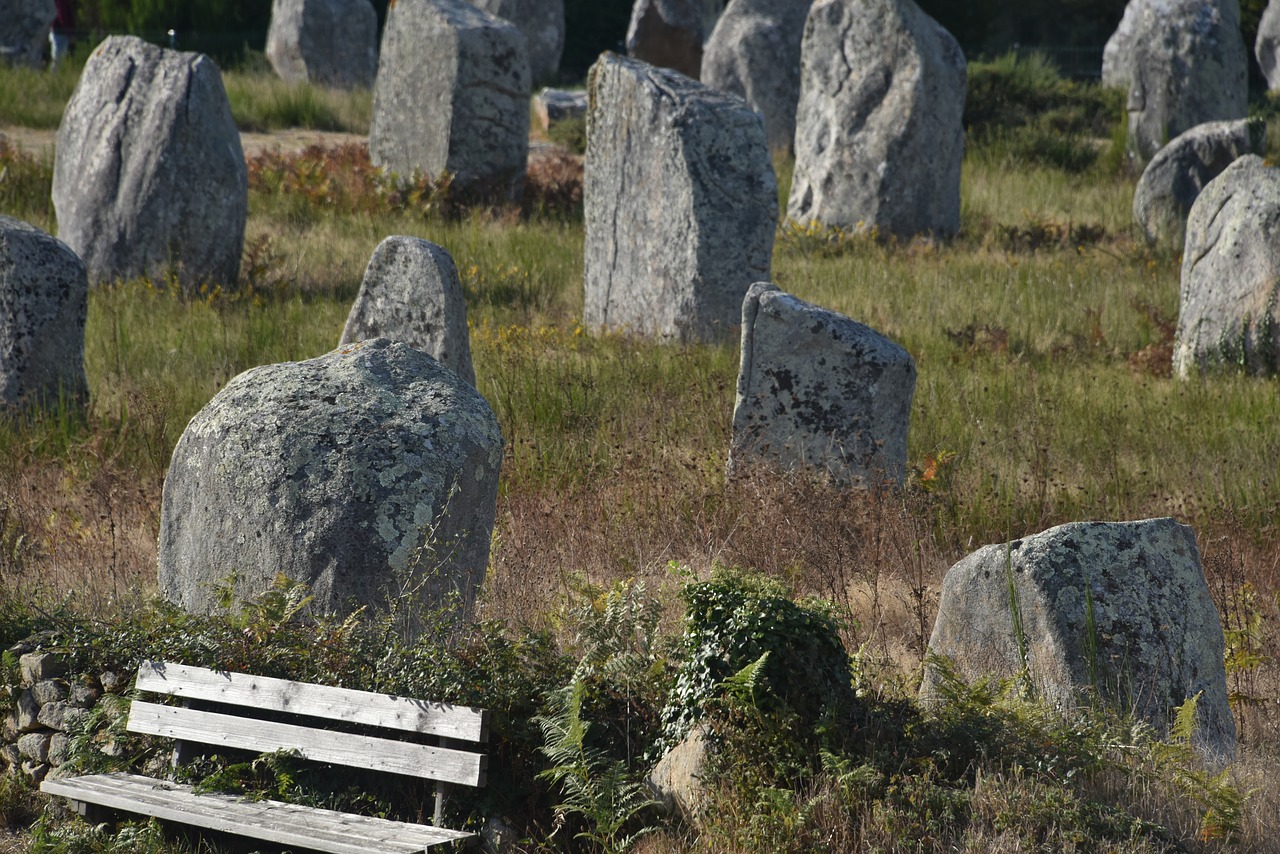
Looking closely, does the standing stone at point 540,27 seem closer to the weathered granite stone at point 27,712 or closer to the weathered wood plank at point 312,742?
the weathered granite stone at point 27,712

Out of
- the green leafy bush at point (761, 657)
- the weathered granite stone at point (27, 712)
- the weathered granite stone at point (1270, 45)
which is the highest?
the weathered granite stone at point (1270, 45)

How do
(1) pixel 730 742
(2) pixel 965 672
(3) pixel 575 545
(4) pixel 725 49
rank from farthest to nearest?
(4) pixel 725 49 < (3) pixel 575 545 < (2) pixel 965 672 < (1) pixel 730 742

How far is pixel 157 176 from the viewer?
10469 mm

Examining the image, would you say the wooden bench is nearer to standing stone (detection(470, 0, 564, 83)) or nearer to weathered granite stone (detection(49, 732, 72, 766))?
weathered granite stone (detection(49, 732, 72, 766))

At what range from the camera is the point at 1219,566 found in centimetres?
575

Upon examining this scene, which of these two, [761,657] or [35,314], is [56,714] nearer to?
[761,657]

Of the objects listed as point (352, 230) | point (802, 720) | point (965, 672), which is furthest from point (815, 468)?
point (352, 230)

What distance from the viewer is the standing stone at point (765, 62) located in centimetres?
1834

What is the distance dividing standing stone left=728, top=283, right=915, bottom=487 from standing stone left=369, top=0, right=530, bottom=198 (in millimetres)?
7405

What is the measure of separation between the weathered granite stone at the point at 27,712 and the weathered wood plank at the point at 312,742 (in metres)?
0.46

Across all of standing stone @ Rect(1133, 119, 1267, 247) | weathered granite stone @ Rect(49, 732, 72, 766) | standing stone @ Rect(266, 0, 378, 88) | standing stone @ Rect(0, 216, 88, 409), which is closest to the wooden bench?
weathered granite stone @ Rect(49, 732, 72, 766)

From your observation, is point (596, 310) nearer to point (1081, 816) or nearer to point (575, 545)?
point (575, 545)

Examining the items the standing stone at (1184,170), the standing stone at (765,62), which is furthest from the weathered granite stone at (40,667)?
the standing stone at (765,62)

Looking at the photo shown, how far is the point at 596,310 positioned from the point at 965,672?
621cm
